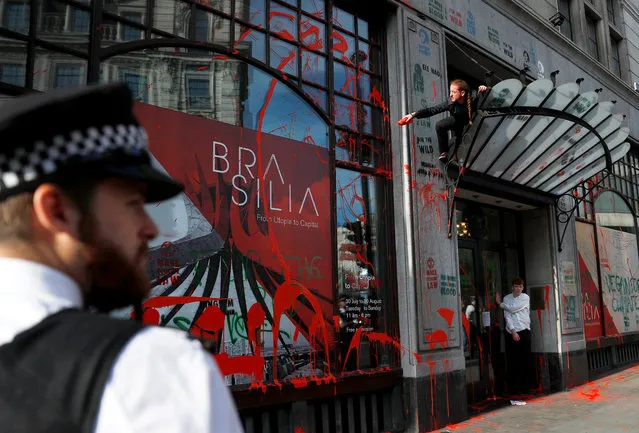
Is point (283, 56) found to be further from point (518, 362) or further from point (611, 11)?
point (611, 11)

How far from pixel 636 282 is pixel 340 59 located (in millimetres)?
10646

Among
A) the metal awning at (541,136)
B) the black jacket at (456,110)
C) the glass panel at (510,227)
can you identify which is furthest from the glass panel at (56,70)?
the glass panel at (510,227)

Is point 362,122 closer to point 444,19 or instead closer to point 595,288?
point 444,19

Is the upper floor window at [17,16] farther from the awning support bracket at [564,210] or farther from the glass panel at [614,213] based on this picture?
the glass panel at [614,213]

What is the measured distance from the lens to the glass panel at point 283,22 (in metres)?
5.95

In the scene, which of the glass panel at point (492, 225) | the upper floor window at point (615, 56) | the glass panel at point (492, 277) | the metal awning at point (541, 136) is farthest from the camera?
the upper floor window at point (615, 56)

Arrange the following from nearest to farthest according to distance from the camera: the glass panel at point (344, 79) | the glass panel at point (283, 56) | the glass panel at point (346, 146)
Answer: the glass panel at point (283, 56)
the glass panel at point (346, 146)
the glass panel at point (344, 79)

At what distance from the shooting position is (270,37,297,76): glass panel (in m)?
5.88

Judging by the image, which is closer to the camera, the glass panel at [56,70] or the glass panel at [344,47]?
the glass panel at [56,70]

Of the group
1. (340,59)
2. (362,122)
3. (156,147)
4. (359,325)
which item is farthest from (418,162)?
(156,147)

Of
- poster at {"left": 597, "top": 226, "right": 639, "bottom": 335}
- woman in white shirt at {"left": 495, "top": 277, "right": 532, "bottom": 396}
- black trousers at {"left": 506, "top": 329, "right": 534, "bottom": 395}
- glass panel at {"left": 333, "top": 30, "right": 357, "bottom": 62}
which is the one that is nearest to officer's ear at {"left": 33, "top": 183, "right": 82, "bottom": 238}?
glass panel at {"left": 333, "top": 30, "right": 357, "bottom": 62}

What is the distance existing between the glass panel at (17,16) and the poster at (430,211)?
14.6 ft

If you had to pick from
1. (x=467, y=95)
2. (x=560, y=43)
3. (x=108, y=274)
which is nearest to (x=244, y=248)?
(x=467, y=95)

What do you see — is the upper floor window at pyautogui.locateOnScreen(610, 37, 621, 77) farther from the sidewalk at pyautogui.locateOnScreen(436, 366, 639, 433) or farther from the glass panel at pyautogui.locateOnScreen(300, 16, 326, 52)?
the glass panel at pyautogui.locateOnScreen(300, 16, 326, 52)
